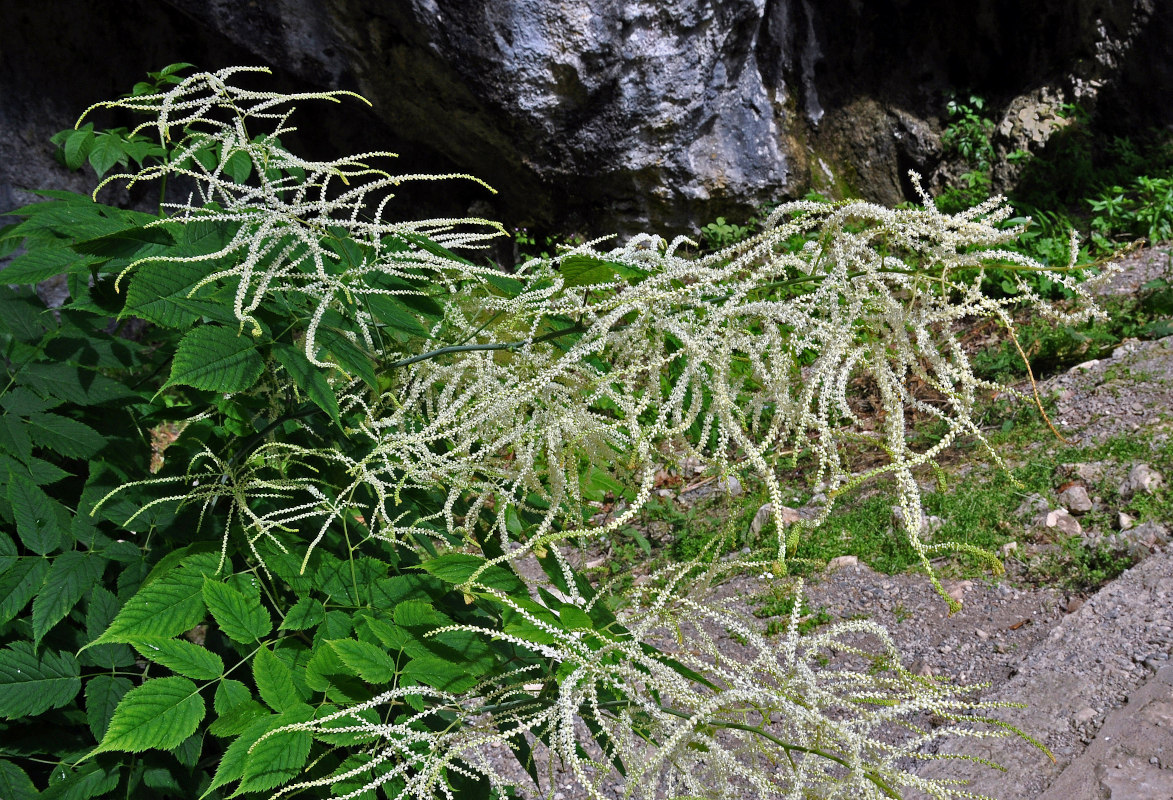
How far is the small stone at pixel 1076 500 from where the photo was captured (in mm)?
3824

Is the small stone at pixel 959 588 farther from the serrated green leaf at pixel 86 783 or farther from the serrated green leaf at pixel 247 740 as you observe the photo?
the serrated green leaf at pixel 86 783

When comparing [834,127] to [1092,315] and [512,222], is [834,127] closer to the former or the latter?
[512,222]

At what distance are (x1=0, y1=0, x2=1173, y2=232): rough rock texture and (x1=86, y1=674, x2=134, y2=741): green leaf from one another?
5.40m

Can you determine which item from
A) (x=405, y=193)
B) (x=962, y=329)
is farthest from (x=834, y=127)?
(x=405, y=193)

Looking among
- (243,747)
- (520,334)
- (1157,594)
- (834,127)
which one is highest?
(834,127)

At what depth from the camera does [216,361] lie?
4.13ft

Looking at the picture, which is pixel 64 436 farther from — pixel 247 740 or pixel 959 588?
pixel 959 588

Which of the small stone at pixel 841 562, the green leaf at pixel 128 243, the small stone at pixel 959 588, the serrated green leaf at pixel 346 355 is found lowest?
the small stone at pixel 841 562

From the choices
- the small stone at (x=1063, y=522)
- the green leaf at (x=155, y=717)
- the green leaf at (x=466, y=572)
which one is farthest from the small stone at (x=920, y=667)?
the green leaf at (x=155, y=717)

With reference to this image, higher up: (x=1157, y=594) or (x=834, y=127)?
(x=834, y=127)

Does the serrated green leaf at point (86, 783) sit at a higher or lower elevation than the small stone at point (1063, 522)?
higher

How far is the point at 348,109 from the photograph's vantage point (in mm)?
7301

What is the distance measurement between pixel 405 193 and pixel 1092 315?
24.1 ft

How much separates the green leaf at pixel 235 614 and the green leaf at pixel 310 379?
326 millimetres
